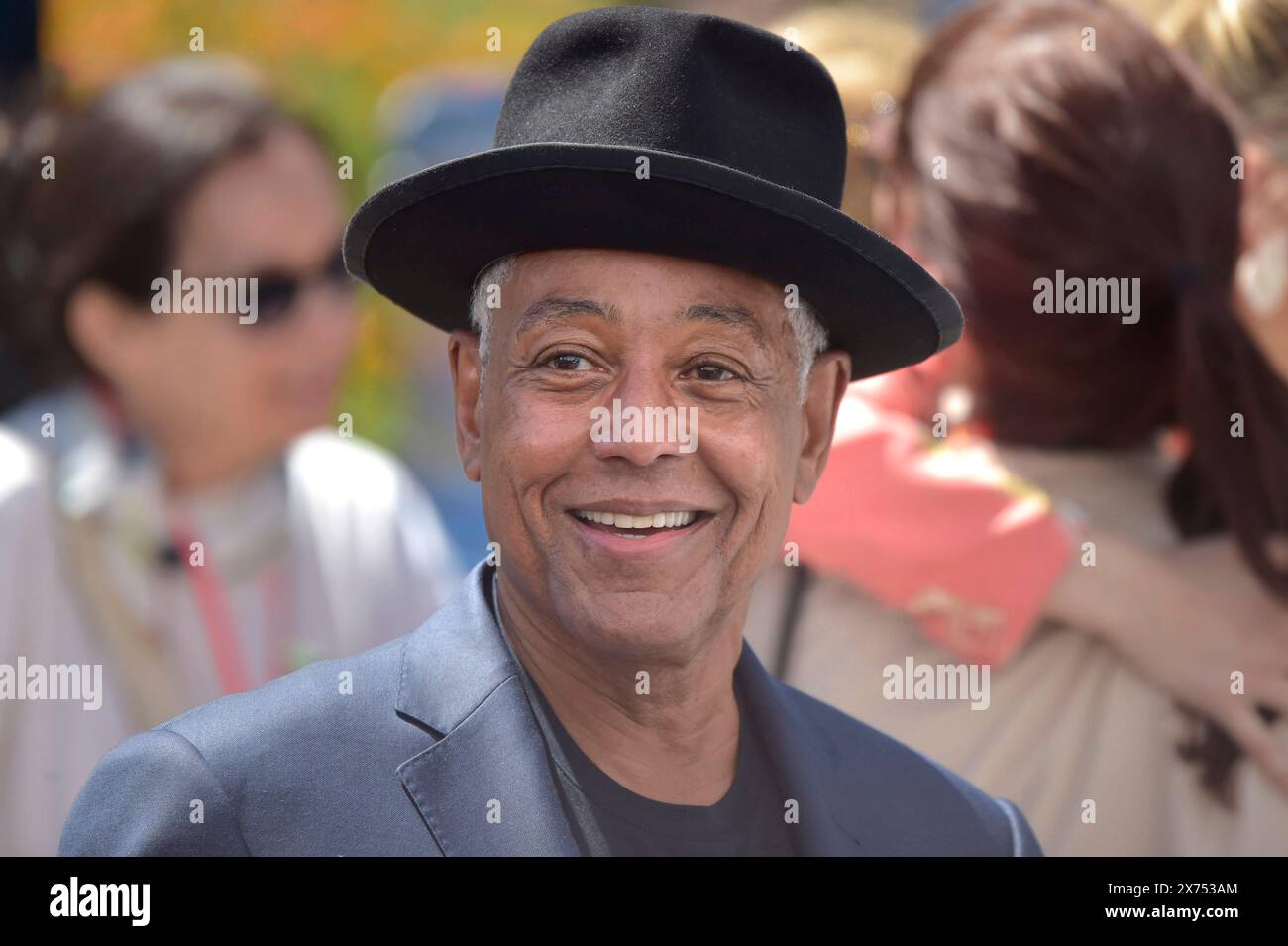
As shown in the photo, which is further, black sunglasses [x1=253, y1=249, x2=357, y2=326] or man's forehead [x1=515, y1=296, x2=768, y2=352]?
black sunglasses [x1=253, y1=249, x2=357, y2=326]

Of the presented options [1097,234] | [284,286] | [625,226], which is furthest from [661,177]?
[284,286]

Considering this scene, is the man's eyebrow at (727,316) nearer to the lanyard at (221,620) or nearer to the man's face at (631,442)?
the man's face at (631,442)

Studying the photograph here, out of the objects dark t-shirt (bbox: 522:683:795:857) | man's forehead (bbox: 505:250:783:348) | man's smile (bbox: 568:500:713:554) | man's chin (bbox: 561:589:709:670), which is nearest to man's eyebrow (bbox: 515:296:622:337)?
man's forehead (bbox: 505:250:783:348)

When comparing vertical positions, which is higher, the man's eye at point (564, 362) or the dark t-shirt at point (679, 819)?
the man's eye at point (564, 362)

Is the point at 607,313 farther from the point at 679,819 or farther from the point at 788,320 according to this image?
the point at 679,819

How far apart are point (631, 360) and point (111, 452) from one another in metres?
2.13

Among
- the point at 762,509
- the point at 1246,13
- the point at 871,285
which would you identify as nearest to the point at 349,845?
the point at 762,509

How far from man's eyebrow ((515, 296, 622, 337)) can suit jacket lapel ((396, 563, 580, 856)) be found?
0.42 metres

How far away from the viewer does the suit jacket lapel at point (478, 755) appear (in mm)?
1999

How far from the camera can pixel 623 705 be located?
222 cm

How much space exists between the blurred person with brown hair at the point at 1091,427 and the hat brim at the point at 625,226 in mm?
903

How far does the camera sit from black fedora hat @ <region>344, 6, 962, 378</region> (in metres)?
2.01

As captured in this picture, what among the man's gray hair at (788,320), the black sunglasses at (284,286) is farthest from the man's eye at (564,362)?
the black sunglasses at (284,286)

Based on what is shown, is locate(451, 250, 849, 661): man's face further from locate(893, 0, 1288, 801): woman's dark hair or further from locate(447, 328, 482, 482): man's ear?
locate(893, 0, 1288, 801): woman's dark hair
